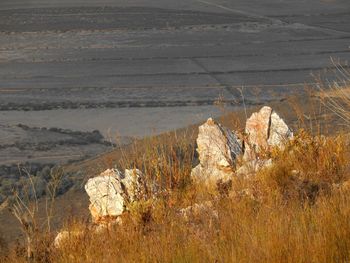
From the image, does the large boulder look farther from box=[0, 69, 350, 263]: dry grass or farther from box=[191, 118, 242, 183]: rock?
box=[191, 118, 242, 183]: rock

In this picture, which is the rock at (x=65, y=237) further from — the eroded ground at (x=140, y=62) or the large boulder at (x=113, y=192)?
the eroded ground at (x=140, y=62)

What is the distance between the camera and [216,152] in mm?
8391

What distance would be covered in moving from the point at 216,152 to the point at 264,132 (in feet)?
2.20

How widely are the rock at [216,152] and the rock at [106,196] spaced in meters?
0.75

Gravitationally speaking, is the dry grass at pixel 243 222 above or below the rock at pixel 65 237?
above

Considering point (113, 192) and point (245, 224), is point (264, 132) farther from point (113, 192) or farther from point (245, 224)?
point (245, 224)

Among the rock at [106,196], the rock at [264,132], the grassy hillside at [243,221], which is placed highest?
the grassy hillside at [243,221]

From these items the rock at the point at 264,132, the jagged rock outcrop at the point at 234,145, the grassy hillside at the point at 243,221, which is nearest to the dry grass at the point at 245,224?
the grassy hillside at the point at 243,221

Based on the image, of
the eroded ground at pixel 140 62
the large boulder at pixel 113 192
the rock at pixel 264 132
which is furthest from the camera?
the eroded ground at pixel 140 62

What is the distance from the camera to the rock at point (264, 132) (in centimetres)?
840

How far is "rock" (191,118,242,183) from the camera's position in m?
8.09

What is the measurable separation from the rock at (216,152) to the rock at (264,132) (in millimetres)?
134

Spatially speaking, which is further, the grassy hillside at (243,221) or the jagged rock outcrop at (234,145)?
the jagged rock outcrop at (234,145)

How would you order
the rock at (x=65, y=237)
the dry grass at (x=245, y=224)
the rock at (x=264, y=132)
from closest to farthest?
the dry grass at (x=245, y=224)
the rock at (x=65, y=237)
the rock at (x=264, y=132)
